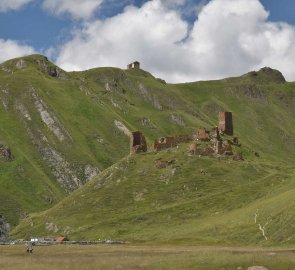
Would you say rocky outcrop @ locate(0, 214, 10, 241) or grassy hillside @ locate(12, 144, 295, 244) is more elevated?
grassy hillside @ locate(12, 144, 295, 244)

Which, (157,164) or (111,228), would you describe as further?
(157,164)

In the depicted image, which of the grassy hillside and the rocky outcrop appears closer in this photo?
the grassy hillside

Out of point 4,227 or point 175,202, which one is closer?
point 175,202

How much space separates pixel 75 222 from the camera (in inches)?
6407

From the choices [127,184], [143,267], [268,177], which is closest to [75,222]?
[127,184]

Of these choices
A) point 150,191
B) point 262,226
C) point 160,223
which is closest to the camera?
point 262,226

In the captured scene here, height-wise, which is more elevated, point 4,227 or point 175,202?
point 175,202

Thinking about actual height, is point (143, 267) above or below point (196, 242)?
above

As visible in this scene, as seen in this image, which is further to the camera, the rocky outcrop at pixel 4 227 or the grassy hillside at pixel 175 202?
the rocky outcrop at pixel 4 227

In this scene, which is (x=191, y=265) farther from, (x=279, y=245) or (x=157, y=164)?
(x=157, y=164)

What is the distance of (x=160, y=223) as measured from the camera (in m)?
149

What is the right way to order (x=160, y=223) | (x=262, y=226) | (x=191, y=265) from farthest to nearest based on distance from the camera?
(x=160, y=223)
(x=262, y=226)
(x=191, y=265)

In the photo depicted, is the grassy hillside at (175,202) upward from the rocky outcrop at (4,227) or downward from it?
upward

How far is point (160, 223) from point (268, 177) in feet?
140
